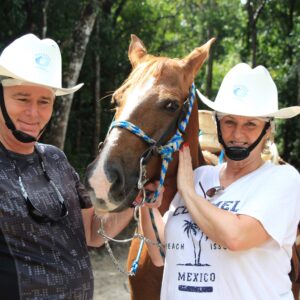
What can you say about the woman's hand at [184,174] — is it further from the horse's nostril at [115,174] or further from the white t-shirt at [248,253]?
the horse's nostril at [115,174]

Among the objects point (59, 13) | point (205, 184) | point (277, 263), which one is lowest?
point (277, 263)

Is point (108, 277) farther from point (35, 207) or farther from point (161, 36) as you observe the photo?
point (161, 36)

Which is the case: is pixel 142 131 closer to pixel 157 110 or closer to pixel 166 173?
pixel 157 110

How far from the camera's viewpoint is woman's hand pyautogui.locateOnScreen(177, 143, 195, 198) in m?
2.19

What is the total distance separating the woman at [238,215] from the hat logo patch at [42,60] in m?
0.86

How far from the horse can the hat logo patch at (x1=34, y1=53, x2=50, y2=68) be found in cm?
40

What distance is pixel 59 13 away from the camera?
30.1ft

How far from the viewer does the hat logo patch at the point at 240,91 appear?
2271mm

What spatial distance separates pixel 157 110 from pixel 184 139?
12.3 inches

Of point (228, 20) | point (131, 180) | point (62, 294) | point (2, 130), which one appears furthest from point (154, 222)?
point (228, 20)

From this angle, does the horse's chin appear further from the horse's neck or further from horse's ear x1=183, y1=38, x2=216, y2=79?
horse's ear x1=183, y1=38, x2=216, y2=79

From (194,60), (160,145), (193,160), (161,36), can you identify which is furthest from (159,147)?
(161,36)

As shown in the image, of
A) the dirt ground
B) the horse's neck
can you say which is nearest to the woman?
the horse's neck

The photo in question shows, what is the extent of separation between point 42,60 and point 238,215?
1280 millimetres
